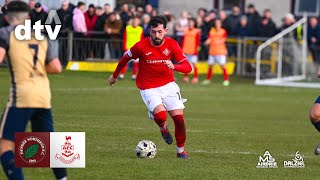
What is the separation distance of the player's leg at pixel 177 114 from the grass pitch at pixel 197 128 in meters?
0.21

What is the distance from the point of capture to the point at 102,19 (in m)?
33.3

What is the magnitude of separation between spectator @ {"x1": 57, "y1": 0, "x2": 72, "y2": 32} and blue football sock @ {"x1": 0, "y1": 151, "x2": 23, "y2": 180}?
62.0 feet

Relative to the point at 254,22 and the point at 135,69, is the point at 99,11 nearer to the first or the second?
the point at 135,69

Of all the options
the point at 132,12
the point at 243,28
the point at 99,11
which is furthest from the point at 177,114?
the point at 243,28

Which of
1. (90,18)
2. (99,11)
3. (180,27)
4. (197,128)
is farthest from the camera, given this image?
(180,27)

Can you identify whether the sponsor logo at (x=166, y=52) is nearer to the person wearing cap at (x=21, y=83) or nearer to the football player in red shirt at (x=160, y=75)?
the football player in red shirt at (x=160, y=75)

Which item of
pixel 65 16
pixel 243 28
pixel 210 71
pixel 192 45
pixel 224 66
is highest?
pixel 65 16

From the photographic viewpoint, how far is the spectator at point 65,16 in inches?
1178

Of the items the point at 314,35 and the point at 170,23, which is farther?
the point at 170,23

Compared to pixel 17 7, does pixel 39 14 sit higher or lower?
lower

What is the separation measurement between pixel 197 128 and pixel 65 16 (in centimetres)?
1048

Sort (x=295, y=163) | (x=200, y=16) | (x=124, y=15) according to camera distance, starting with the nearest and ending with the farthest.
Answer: (x=295, y=163), (x=124, y=15), (x=200, y=16)

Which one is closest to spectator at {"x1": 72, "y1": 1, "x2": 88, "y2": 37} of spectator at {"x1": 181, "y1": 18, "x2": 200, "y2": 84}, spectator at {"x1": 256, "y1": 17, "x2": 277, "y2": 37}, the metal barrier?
the metal barrier

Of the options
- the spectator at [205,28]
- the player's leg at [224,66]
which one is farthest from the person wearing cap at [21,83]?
the spectator at [205,28]
